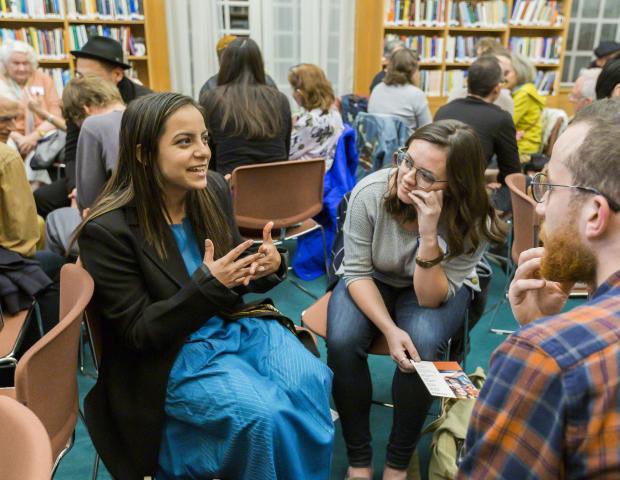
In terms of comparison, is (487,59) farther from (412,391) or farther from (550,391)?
(550,391)

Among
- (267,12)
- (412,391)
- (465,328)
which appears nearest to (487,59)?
(465,328)

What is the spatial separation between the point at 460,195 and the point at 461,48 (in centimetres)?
445

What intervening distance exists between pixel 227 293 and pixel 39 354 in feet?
1.53

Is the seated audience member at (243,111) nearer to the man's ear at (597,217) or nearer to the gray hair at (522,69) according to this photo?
the gray hair at (522,69)

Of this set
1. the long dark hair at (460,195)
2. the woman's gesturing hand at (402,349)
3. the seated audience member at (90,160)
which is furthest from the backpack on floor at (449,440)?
the seated audience member at (90,160)

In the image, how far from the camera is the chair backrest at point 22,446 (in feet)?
2.45

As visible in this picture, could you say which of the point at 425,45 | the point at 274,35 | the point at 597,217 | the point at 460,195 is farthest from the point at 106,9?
the point at 597,217

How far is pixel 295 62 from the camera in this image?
5688mm

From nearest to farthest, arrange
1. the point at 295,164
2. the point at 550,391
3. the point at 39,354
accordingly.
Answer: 1. the point at 550,391
2. the point at 39,354
3. the point at 295,164

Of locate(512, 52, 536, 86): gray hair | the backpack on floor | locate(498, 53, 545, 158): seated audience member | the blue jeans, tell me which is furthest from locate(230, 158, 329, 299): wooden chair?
locate(512, 52, 536, 86): gray hair

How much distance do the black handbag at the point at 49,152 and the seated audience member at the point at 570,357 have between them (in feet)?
9.85

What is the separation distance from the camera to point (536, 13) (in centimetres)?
557

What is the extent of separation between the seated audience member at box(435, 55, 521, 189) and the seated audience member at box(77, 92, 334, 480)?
2041 mm

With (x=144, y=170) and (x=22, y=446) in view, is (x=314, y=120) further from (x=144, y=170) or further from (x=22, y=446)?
(x=22, y=446)
